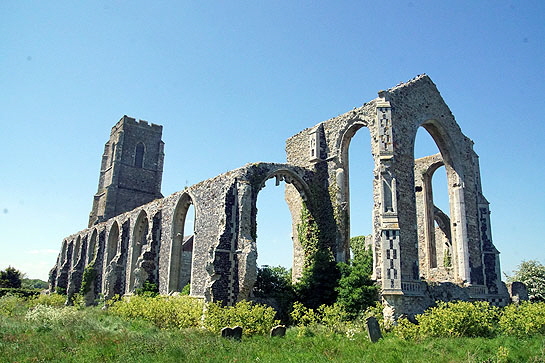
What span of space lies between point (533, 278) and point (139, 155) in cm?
3078

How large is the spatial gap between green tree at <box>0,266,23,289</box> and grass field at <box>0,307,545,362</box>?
3140 cm

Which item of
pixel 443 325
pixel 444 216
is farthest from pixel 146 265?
pixel 444 216

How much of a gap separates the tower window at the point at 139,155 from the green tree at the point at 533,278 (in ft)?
97.3

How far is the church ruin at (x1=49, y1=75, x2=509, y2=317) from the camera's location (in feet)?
51.3

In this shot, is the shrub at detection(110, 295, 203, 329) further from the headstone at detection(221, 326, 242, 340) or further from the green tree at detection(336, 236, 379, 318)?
the green tree at detection(336, 236, 379, 318)

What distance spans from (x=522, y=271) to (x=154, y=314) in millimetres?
21580

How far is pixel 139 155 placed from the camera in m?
39.2

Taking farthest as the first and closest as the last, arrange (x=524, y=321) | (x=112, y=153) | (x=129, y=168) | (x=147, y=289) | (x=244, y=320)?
(x=112, y=153) < (x=129, y=168) < (x=147, y=289) < (x=244, y=320) < (x=524, y=321)

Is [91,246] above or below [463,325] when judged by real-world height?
above

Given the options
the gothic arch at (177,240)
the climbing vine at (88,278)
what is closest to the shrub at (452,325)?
the gothic arch at (177,240)

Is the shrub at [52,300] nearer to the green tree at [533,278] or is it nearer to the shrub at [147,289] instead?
the shrub at [147,289]

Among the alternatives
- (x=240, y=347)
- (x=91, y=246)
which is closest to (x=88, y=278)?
(x=91, y=246)

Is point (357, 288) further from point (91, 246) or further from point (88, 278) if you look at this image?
point (91, 246)

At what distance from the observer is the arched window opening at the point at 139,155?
3897cm
